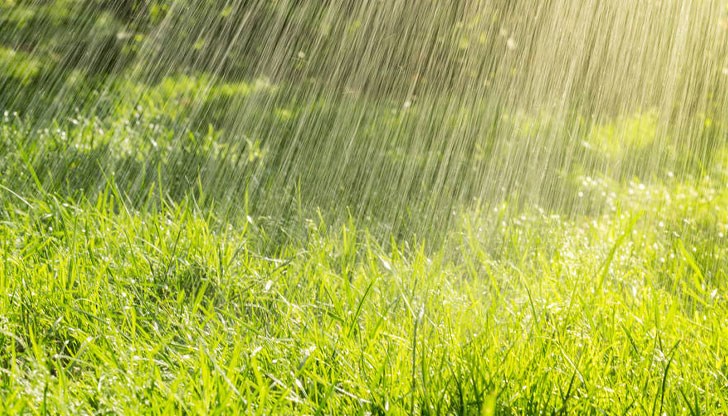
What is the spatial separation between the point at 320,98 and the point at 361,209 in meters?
0.76

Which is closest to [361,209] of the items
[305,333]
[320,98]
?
[320,98]

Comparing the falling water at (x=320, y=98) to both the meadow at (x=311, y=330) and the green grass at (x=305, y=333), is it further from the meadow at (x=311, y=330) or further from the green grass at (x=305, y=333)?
the green grass at (x=305, y=333)

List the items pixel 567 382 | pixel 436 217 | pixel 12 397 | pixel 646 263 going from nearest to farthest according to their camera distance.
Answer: pixel 12 397 < pixel 567 382 < pixel 646 263 < pixel 436 217

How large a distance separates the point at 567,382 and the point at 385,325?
1.61 ft

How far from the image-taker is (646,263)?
2.95 metres

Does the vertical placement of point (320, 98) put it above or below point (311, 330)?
above

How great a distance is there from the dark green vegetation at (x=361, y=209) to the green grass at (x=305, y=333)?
0.01 meters

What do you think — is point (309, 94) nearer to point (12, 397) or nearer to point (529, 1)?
point (529, 1)

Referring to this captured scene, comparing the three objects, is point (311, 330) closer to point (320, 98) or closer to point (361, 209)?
point (361, 209)

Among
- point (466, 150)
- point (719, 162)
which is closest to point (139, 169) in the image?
point (466, 150)

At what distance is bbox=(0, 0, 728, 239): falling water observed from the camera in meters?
3.66

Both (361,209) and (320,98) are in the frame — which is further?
(320,98)

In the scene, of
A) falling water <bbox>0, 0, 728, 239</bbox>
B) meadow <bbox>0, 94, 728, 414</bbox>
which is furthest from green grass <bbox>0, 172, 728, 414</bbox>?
falling water <bbox>0, 0, 728, 239</bbox>

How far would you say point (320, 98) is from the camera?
3994 mm
